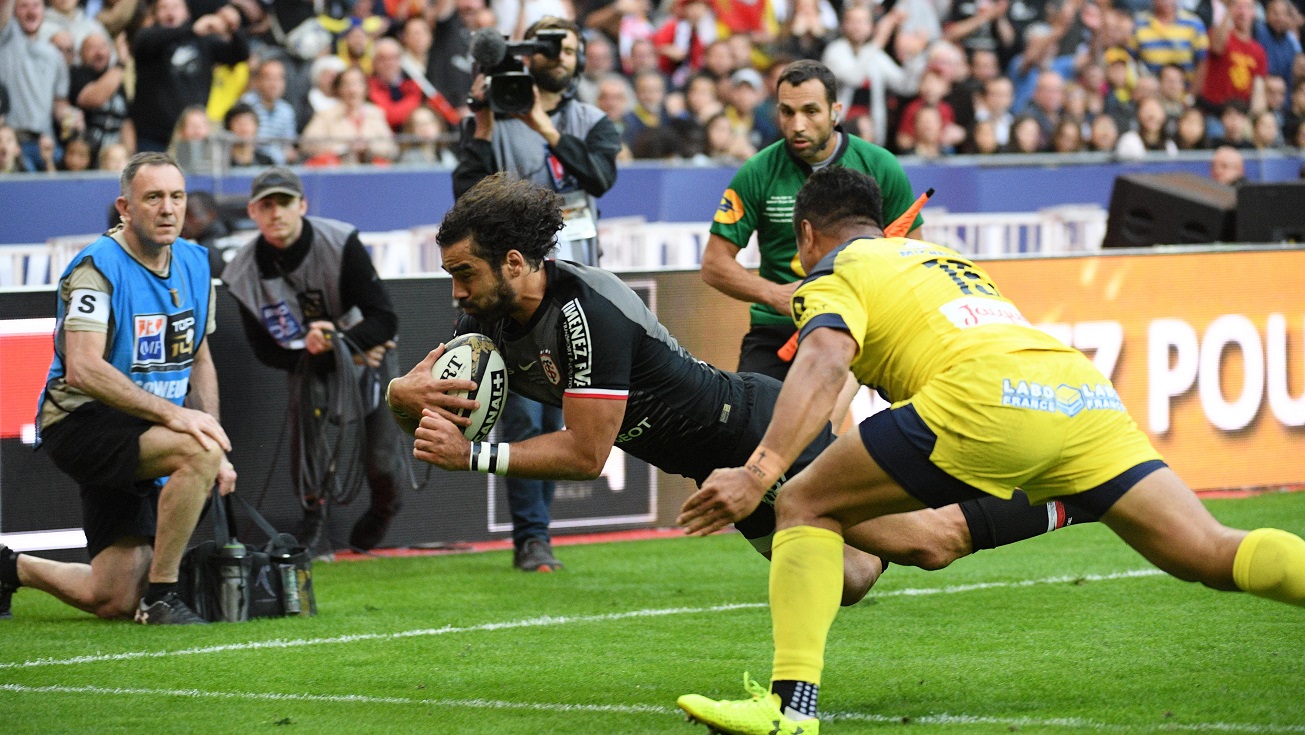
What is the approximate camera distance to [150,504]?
7.68m

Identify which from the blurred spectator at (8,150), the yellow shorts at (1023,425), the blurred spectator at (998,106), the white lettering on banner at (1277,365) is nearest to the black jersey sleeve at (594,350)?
the yellow shorts at (1023,425)

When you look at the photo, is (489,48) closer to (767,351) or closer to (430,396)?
(767,351)

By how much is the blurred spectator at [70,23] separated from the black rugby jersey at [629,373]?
32.8 feet

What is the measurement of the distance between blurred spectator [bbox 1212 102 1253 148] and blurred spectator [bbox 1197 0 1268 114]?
775mm

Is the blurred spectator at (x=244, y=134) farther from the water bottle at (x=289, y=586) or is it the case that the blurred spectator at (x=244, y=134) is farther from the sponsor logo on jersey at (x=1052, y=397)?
the sponsor logo on jersey at (x=1052, y=397)

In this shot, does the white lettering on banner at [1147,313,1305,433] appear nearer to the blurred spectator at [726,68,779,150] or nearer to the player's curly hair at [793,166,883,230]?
the player's curly hair at [793,166,883,230]

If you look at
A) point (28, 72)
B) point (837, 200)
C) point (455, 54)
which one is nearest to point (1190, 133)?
point (455, 54)

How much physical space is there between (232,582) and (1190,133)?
14490 millimetres

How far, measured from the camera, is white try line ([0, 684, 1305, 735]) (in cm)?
519

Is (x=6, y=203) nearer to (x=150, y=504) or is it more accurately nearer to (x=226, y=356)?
(x=226, y=356)

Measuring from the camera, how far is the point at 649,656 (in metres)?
6.69

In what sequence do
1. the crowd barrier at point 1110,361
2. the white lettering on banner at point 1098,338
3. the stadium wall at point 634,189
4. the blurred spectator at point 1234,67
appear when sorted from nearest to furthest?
the crowd barrier at point 1110,361
the white lettering on banner at point 1098,338
the stadium wall at point 634,189
the blurred spectator at point 1234,67

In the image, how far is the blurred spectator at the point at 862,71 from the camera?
1844 cm

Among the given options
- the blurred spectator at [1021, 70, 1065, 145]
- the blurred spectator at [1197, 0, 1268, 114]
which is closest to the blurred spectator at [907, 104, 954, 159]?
the blurred spectator at [1021, 70, 1065, 145]
